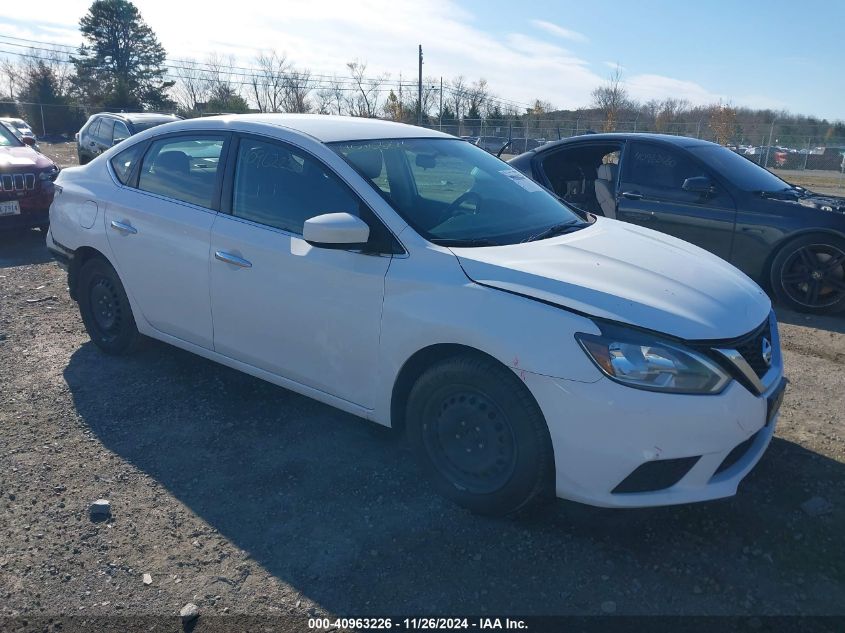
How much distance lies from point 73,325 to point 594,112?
39816mm

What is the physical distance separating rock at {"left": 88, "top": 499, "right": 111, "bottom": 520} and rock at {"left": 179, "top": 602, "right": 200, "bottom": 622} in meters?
0.81

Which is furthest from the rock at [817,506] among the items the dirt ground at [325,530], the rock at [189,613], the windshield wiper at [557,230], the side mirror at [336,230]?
the rock at [189,613]

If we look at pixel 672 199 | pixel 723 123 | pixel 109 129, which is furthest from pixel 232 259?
pixel 723 123

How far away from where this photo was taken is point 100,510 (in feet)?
9.95

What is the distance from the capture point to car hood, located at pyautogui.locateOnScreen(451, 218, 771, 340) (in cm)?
265

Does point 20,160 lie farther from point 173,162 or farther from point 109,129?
point 109,129

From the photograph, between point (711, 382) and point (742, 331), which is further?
point (742, 331)

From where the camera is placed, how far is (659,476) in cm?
259

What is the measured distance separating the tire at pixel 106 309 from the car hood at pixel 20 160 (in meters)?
4.46

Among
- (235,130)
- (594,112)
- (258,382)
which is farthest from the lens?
(594,112)

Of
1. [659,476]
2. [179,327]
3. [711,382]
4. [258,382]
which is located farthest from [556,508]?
[179,327]

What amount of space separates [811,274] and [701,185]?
131 cm

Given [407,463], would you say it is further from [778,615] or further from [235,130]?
[235,130]

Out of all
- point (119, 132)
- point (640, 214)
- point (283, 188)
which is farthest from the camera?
point (119, 132)
